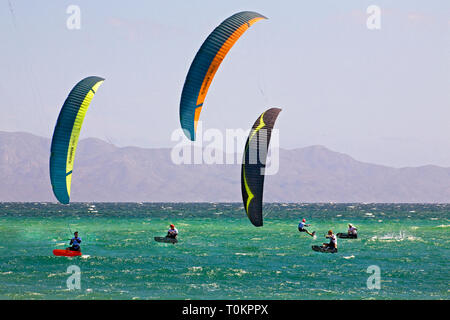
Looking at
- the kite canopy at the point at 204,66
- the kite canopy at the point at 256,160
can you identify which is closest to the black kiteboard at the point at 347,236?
the kite canopy at the point at 256,160

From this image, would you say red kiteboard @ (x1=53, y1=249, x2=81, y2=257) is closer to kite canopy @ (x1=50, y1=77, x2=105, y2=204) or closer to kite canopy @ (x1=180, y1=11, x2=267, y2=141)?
kite canopy @ (x1=50, y1=77, x2=105, y2=204)

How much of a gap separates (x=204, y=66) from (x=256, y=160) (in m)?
5.20

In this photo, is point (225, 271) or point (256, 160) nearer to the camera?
point (256, 160)

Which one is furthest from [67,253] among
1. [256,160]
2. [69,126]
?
[256,160]

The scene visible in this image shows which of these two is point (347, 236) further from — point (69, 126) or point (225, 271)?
point (69, 126)

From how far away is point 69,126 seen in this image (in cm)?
3155

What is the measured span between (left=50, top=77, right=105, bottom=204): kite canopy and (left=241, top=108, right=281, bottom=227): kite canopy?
839 centimetres

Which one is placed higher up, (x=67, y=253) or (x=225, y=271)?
(x=67, y=253)

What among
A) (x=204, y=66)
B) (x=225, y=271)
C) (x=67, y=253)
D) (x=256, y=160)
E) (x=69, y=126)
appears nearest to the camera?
(x=204, y=66)

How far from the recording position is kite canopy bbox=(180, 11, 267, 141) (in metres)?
28.2

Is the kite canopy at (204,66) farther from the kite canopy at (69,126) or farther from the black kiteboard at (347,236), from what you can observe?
the black kiteboard at (347,236)
